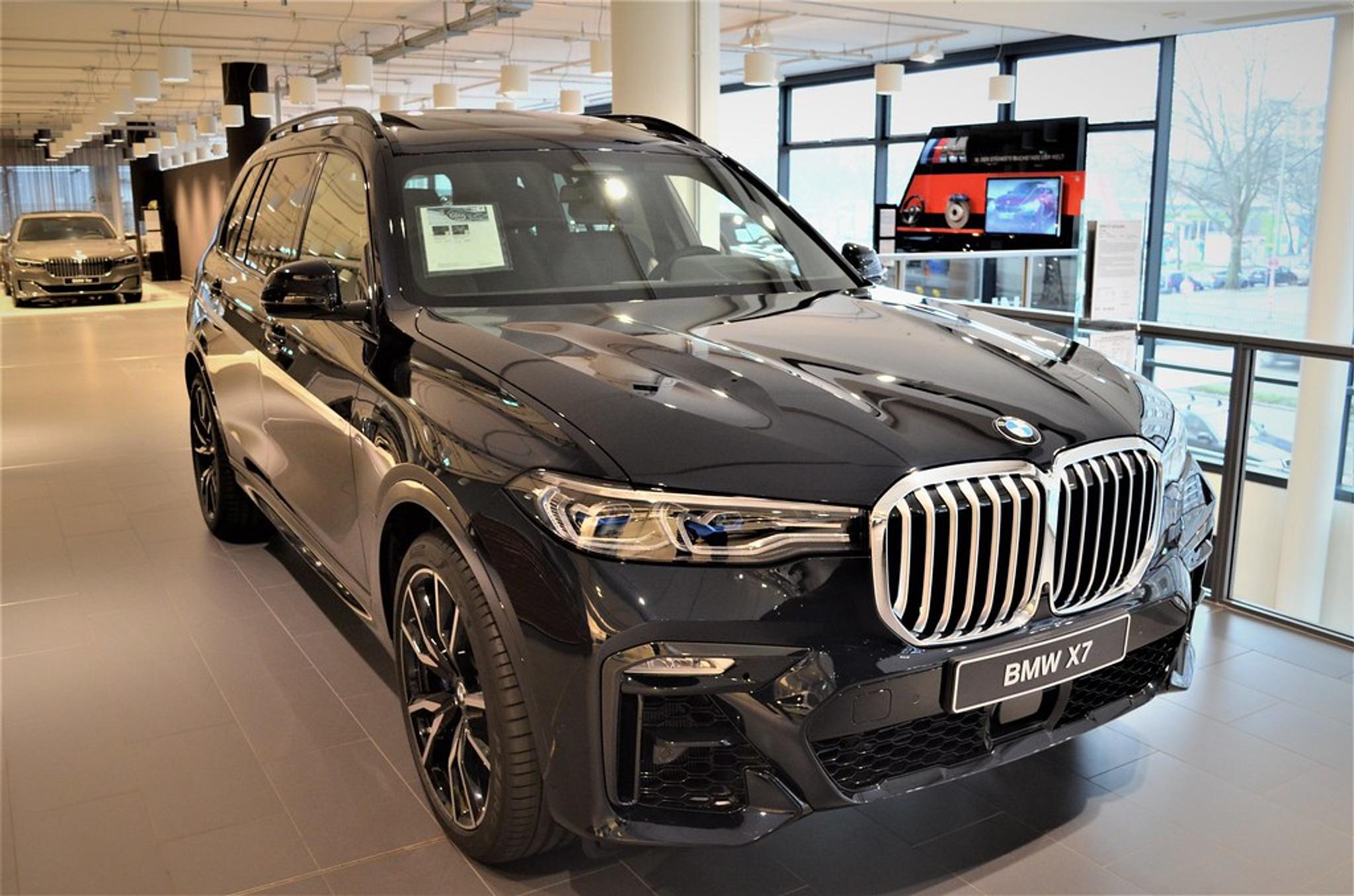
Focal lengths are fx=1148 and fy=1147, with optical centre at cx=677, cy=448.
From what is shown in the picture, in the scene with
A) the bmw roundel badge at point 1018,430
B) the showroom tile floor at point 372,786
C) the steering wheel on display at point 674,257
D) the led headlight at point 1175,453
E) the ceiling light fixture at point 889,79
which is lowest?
the showroom tile floor at point 372,786

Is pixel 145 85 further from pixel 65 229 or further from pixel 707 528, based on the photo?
pixel 707 528

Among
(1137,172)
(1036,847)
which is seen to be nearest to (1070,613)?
(1036,847)

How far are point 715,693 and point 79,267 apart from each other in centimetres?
1563

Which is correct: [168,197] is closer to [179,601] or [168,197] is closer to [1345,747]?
[179,601]

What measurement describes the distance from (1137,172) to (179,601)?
12185mm

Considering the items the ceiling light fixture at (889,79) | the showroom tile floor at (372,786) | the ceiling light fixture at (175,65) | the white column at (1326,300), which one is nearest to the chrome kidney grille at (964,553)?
the showroom tile floor at (372,786)

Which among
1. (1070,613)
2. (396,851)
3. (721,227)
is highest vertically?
(721,227)

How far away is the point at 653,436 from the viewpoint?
190 cm

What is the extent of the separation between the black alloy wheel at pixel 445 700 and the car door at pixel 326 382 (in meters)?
0.37

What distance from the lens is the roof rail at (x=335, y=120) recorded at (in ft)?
9.84

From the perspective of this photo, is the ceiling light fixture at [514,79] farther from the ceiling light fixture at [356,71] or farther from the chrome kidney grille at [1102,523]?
the chrome kidney grille at [1102,523]

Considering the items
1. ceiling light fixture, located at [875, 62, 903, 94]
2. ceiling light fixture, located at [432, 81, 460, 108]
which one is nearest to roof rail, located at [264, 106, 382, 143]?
ceiling light fixture, located at [875, 62, 903, 94]

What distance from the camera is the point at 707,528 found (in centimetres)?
183

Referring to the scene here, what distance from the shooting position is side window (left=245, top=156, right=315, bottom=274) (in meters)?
3.33
